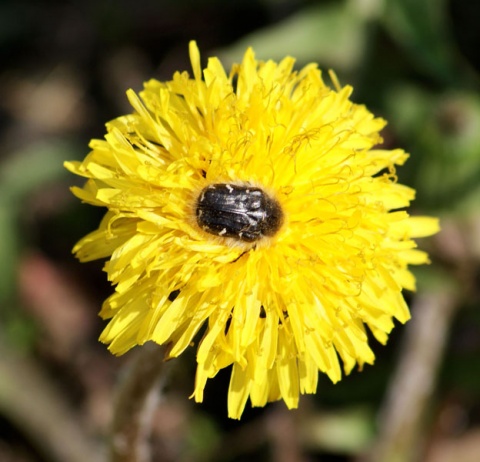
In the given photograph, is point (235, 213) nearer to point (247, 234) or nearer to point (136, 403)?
point (247, 234)

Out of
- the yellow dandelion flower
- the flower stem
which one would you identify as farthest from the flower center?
the flower stem

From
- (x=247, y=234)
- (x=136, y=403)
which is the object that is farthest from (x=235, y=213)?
(x=136, y=403)

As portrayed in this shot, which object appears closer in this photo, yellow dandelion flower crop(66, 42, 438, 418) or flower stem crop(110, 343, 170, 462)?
yellow dandelion flower crop(66, 42, 438, 418)

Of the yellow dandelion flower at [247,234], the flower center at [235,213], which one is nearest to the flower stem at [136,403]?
the yellow dandelion flower at [247,234]

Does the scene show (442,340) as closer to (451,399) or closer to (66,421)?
(451,399)

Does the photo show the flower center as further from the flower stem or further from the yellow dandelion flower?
the flower stem

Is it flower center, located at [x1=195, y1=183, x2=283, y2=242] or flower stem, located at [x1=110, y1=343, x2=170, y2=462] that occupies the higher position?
flower center, located at [x1=195, y1=183, x2=283, y2=242]

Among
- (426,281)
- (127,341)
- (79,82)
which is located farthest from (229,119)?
(79,82)
